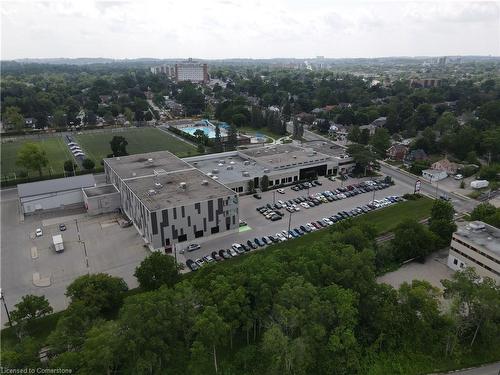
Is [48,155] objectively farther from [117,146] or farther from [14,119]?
[14,119]

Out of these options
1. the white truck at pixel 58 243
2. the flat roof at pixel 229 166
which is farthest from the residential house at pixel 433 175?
the white truck at pixel 58 243

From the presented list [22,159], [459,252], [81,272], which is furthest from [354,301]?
[22,159]

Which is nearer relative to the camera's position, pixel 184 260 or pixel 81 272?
pixel 81 272

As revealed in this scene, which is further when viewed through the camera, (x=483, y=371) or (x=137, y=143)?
(x=137, y=143)

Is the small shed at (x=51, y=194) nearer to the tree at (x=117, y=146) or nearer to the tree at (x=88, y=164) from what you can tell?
the tree at (x=88, y=164)

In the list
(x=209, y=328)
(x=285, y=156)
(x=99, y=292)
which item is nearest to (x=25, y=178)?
(x=99, y=292)

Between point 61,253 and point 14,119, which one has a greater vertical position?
point 14,119

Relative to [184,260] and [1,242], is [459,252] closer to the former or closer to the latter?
[184,260]

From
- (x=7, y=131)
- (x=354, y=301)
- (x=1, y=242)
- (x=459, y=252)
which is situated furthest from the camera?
(x=7, y=131)

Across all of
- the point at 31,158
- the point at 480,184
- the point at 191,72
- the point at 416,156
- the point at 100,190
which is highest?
the point at 191,72
